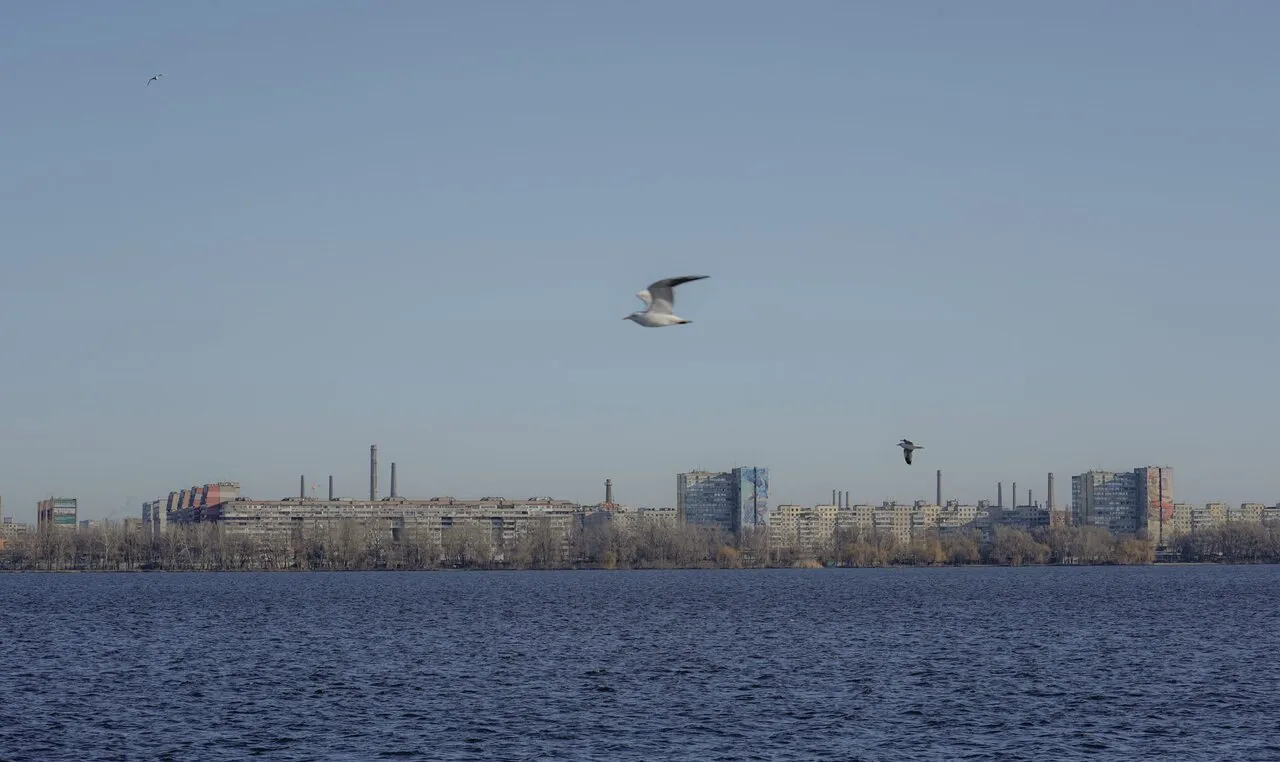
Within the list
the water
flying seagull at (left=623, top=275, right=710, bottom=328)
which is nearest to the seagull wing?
flying seagull at (left=623, top=275, right=710, bottom=328)

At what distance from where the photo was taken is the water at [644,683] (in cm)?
4356

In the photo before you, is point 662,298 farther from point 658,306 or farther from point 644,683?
point 644,683

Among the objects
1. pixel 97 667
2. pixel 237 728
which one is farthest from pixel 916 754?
pixel 97 667

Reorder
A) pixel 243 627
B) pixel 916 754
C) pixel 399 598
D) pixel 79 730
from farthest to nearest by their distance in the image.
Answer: pixel 399 598, pixel 243 627, pixel 79 730, pixel 916 754

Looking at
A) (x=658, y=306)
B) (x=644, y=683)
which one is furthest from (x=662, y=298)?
(x=644, y=683)

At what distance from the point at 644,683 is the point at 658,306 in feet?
93.4

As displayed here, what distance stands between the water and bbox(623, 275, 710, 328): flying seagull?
14.4 meters

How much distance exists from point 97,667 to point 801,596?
→ 82.6m

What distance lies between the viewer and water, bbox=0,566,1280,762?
4356cm

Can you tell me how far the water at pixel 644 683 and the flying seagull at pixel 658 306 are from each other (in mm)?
14369

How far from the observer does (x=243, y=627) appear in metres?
93.8

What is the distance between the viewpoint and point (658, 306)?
107 feet

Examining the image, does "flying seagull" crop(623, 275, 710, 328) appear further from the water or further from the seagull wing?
the water

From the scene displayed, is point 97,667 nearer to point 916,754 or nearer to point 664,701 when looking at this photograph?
point 664,701
